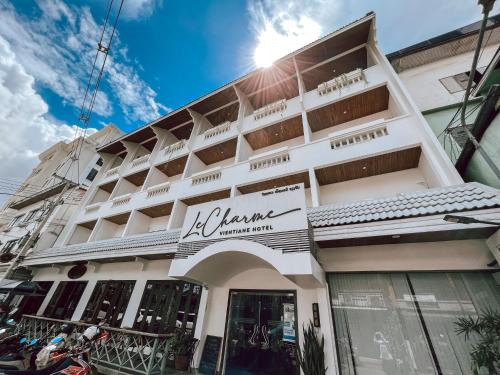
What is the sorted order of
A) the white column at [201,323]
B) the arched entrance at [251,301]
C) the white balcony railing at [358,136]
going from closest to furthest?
the arched entrance at [251,301] → the white column at [201,323] → the white balcony railing at [358,136]

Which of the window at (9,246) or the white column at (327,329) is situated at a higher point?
the window at (9,246)

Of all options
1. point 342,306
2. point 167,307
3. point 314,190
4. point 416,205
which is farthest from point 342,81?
point 167,307

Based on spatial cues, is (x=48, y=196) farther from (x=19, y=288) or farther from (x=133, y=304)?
(x=133, y=304)

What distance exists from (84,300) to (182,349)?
6.96 metres

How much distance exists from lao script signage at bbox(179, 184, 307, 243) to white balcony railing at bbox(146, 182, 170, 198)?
5939mm

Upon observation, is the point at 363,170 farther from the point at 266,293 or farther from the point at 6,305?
the point at 6,305

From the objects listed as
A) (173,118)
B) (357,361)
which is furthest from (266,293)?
(173,118)

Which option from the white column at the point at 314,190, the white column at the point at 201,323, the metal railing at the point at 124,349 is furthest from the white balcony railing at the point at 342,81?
the metal railing at the point at 124,349

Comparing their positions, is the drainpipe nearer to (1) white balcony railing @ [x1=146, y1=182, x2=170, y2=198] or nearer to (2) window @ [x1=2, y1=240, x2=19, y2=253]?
(1) white balcony railing @ [x1=146, y1=182, x2=170, y2=198]

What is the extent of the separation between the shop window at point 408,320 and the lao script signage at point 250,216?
8.42 feet

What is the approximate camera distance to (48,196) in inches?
770

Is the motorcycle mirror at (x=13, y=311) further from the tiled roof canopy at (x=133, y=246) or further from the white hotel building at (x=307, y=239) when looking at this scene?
the tiled roof canopy at (x=133, y=246)

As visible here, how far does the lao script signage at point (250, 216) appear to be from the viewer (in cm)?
535

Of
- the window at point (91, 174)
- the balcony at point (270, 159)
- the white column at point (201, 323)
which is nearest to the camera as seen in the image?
the white column at point (201, 323)
